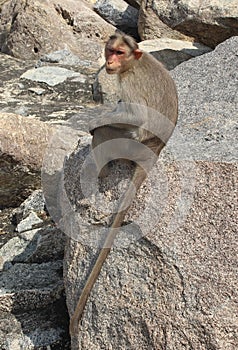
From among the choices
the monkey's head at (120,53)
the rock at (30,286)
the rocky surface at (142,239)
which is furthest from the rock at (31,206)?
the monkey's head at (120,53)

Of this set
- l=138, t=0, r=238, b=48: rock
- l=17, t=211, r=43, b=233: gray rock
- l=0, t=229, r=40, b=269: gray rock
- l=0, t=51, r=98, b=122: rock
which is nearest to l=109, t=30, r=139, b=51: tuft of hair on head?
l=0, t=229, r=40, b=269: gray rock

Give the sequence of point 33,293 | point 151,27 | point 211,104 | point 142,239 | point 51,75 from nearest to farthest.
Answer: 1. point 142,239
2. point 33,293
3. point 211,104
4. point 51,75
5. point 151,27

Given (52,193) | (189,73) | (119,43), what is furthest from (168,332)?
(189,73)

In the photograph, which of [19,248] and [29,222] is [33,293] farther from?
[29,222]

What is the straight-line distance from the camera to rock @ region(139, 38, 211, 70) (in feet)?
31.6

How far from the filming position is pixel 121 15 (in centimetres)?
1216

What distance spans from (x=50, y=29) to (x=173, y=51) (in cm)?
222

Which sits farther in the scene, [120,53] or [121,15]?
[121,15]

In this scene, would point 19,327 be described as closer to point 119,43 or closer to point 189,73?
point 119,43

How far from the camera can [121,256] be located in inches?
147

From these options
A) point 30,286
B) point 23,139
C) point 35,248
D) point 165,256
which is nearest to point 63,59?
point 23,139

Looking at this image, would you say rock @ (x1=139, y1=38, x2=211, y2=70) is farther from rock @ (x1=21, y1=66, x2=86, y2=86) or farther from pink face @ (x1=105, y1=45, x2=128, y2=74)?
pink face @ (x1=105, y1=45, x2=128, y2=74)

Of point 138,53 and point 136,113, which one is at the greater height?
point 138,53

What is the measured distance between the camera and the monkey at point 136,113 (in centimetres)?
359
